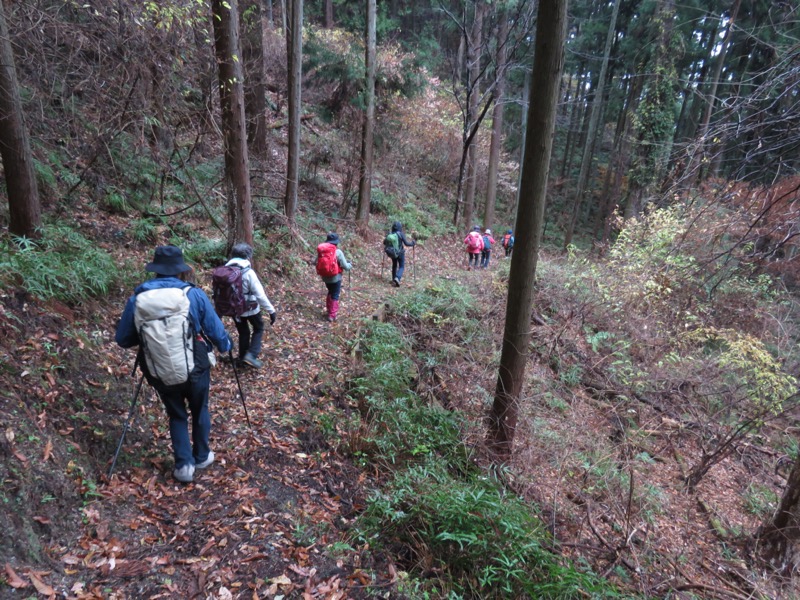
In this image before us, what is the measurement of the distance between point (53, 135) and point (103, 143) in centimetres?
91

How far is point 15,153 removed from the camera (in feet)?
17.1

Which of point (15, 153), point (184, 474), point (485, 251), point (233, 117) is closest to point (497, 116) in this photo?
point (485, 251)

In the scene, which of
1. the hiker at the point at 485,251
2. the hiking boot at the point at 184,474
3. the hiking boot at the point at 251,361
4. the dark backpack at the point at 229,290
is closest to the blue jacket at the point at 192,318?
the hiking boot at the point at 184,474

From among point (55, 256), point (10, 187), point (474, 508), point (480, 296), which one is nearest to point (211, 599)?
point (474, 508)

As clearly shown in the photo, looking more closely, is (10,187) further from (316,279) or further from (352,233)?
(352,233)

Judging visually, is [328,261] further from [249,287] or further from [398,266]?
[398,266]

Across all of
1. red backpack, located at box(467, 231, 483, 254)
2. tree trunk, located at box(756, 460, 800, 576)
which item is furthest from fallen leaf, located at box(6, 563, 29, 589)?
red backpack, located at box(467, 231, 483, 254)

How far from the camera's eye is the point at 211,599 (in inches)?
118

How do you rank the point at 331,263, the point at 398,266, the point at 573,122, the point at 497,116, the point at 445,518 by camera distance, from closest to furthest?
1. the point at 445,518
2. the point at 331,263
3. the point at 398,266
4. the point at 497,116
5. the point at 573,122

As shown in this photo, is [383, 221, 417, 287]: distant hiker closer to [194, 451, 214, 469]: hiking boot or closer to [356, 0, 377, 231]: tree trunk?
[356, 0, 377, 231]: tree trunk

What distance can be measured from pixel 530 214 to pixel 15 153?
20.9ft

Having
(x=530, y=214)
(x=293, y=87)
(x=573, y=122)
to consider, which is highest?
(x=573, y=122)

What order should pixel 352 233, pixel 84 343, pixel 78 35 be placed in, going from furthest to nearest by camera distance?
pixel 352 233 → pixel 78 35 → pixel 84 343

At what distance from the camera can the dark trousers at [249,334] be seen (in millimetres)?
6074
